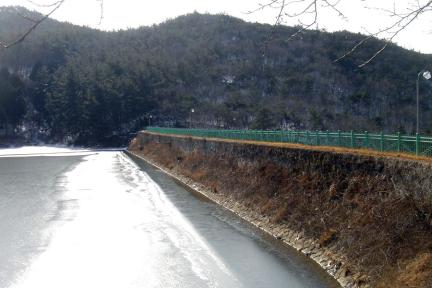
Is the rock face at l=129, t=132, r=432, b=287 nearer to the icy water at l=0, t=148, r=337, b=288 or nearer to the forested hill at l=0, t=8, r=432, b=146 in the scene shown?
the icy water at l=0, t=148, r=337, b=288

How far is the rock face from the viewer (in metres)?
13.9

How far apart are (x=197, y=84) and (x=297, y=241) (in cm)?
11718

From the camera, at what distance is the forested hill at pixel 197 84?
354 ft

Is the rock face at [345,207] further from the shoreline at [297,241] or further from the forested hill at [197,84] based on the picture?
the forested hill at [197,84]

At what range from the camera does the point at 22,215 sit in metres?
27.1

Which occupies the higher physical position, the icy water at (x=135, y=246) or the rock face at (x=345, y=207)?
the rock face at (x=345, y=207)

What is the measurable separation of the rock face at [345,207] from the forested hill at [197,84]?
49.9 metres

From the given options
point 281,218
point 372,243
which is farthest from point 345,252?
point 281,218

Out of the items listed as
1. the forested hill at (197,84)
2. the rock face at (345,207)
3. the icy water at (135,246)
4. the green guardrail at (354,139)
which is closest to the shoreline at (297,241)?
the rock face at (345,207)

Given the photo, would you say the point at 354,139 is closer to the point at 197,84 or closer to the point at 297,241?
the point at 297,241

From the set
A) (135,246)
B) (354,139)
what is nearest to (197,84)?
(354,139)

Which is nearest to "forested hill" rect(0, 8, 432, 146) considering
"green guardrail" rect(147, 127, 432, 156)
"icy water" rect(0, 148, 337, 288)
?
"green guardrail" rect(147, 127, 432, 156)

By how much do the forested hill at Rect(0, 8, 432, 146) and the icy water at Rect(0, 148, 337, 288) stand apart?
162ft

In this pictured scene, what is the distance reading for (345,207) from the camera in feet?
59.8
